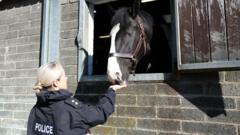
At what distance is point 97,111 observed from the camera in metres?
2.24

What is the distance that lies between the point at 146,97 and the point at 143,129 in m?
0.35

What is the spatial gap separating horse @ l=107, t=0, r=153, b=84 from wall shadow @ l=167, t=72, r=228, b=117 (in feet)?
1.69

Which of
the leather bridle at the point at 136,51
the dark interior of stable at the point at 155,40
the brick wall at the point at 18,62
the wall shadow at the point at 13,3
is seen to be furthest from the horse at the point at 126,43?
the wall shadow at the point at 13,3

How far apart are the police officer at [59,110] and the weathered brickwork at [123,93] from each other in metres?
1.10

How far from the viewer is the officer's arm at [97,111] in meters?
2.18

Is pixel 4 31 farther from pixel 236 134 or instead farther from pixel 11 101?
pixel 236 134

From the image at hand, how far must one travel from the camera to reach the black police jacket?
2.12 metres

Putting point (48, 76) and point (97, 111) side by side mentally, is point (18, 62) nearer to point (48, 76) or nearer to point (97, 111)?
point (48, 76)

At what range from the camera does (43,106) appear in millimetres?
2248

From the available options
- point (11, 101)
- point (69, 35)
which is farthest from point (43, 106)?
point (11, 101)

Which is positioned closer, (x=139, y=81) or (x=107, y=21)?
(x=139, y=81)

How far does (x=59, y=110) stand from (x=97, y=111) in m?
0.28

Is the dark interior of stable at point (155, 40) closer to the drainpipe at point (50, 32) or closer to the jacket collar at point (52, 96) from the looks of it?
the drainpipe at point (50, 32)

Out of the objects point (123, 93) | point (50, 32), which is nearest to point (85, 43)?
point (50, 32)
